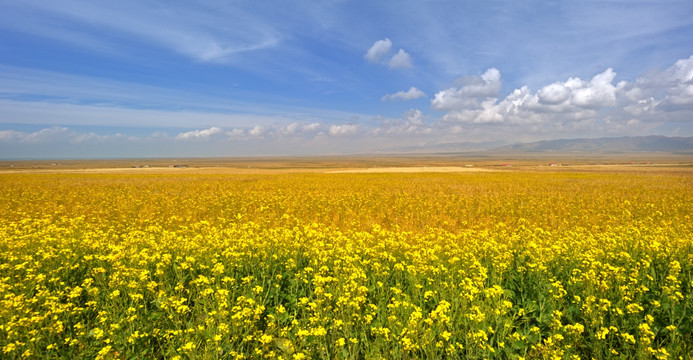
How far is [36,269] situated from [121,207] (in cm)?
1263

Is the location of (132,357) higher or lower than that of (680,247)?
lower

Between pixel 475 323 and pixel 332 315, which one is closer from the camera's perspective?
pixel 475 323

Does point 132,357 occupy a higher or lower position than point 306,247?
lower

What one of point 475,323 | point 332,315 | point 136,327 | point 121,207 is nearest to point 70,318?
point 136,327

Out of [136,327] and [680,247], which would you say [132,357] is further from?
[680,247]

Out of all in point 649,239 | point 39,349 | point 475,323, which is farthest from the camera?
point 649,239

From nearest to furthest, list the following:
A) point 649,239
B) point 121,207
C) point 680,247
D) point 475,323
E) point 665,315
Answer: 1. point 475,323
2. point 665,315
3. point 680,247
4. point 649,239
5. point 121,207

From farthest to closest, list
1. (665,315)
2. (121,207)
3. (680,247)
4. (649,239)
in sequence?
(121,207), (649,239), (680,247), (665,315)

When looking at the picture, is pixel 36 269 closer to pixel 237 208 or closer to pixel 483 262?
pixel 483 262

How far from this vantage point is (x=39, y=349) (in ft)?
14.4

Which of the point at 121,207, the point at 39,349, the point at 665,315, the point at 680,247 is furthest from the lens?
the point at 121,207

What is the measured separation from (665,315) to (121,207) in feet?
73.3

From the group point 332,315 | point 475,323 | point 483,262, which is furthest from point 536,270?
point 332,315

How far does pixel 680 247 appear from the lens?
26.0ft
